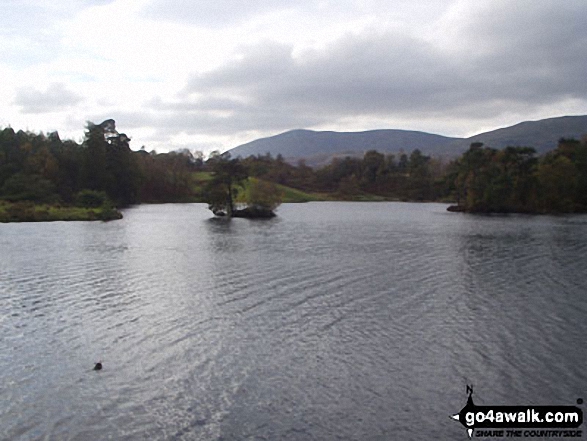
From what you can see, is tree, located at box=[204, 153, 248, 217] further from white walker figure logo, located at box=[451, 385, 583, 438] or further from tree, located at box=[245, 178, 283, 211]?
white walker figure logo, located at box=[451, 385, 583, 438]

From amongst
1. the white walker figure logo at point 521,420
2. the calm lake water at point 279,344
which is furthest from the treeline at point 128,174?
the white walker figure logo at point 521,420

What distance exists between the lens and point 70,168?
13838cm

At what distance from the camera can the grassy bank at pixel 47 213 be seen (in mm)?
91188

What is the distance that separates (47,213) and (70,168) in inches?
1871

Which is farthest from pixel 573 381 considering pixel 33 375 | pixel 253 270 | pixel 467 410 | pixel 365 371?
pixel 253 270

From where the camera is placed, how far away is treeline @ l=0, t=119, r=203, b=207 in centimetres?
11381

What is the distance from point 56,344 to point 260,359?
8.67 m

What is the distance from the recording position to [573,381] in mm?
17797

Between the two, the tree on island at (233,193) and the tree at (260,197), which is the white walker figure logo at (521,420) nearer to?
the tree on island at (233,193)

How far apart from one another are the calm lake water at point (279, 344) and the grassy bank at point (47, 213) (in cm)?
4998

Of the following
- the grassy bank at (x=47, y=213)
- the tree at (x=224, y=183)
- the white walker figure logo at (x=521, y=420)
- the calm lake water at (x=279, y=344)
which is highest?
the tree at (x=224, y=183)

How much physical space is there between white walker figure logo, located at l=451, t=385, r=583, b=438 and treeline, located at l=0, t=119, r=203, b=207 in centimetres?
10844

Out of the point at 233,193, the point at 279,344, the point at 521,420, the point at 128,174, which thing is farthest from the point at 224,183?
the point at 521,420

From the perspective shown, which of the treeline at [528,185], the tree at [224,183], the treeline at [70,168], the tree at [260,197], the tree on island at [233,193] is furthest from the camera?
the treeline at [528,185]
